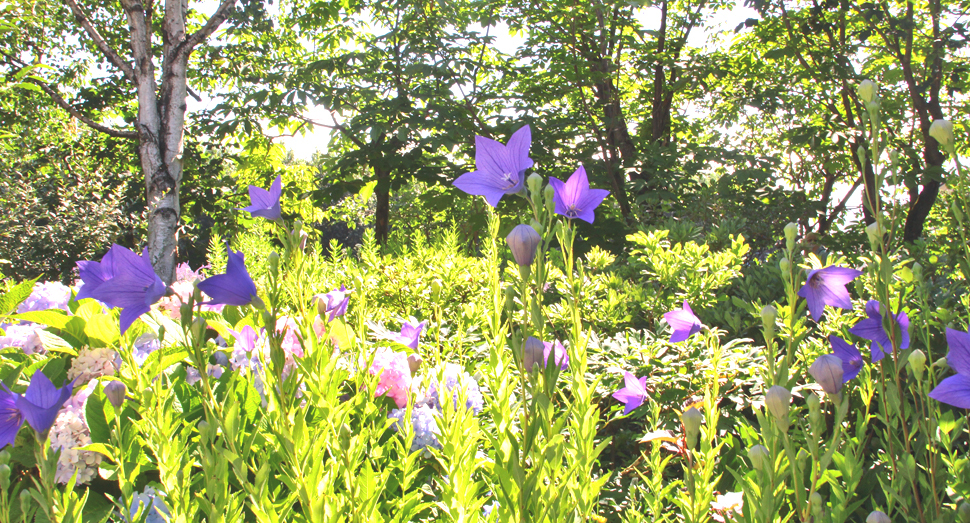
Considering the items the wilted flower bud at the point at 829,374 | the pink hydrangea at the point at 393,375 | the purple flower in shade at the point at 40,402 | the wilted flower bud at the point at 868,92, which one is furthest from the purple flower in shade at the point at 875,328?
the purple flower in shade at the point at 40,402

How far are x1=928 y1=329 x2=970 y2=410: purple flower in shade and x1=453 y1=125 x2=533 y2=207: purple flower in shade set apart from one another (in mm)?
683

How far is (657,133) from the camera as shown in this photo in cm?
671

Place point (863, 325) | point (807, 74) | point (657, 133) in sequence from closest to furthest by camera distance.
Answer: point (863, 325) → point (807, 74) → point (657, 133)

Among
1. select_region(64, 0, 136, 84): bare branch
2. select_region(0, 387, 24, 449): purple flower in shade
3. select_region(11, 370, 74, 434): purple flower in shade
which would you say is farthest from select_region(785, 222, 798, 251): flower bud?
select_region(64, 0, 136, 84): bare branch

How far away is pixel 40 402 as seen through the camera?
2.60 ft

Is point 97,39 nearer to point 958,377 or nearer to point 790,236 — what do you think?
point 790,236

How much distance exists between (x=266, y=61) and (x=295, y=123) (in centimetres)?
90

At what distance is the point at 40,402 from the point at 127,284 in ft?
0.68

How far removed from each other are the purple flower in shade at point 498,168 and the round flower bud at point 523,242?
0.58 feet

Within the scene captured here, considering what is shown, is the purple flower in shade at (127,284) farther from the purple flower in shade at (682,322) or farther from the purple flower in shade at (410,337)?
the purple flower in shade at (682,322)

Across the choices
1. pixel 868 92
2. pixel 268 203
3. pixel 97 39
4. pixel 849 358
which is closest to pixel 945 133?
pixel 868 92

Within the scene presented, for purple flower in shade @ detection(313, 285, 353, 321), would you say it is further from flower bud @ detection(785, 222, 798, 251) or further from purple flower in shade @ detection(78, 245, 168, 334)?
flower bud @ detection(785, 222, 798, 251)

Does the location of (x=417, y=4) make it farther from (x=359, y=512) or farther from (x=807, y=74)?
(x=359, y=512)

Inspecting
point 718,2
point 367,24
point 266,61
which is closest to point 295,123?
point 266,61
